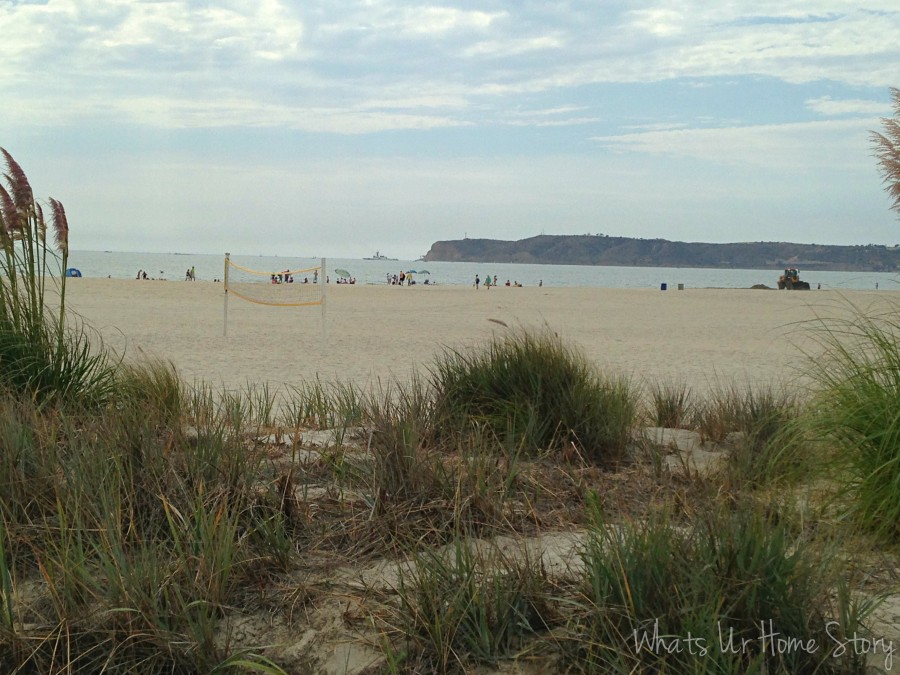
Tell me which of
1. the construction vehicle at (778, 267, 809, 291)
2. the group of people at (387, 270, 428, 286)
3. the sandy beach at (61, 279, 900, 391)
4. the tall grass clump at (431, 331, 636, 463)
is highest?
the construction vehicle at (778, 267, 809, 291)

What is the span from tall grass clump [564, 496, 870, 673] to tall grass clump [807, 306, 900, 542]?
0.81 meters

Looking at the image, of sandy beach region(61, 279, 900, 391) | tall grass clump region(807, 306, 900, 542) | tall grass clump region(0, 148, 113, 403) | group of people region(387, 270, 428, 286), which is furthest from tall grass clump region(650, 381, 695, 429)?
group of people region(387, 270, 428, 286)

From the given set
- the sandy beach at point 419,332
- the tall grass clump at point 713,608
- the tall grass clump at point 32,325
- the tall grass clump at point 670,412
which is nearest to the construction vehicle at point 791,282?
the sandy beach at point 419,332

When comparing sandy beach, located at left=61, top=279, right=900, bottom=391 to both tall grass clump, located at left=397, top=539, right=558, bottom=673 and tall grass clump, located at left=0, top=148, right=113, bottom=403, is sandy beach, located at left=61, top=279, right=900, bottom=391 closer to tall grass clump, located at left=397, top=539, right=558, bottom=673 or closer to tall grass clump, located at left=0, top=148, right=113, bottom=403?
tall grass clump, located at left=0, top=148, right=113, bottom=403

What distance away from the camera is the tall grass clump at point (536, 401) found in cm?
448

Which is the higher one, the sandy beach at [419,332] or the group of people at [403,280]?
the group of people at [403,280]

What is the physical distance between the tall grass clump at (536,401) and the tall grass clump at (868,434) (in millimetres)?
1218

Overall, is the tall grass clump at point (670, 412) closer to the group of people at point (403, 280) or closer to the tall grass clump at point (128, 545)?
the tall grass clump at point (128, 545)

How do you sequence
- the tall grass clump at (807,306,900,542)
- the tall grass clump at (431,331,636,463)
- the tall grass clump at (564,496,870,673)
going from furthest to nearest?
the tall grass clump at (431,331,636,463) < the tall grass clump at (807,306,900,542) < the tall grass clump at (564,496,870,673)

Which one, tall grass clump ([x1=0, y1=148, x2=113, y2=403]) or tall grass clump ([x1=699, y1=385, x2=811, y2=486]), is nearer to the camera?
tall grass clump ([x1=699, y1=385, x2=811, y2=486])

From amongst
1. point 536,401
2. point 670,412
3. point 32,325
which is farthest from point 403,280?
point 536,401

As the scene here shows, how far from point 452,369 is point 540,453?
1243mm

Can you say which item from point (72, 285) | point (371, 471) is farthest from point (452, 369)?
point (72, 285)

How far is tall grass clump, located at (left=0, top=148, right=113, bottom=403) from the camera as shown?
4.95m
